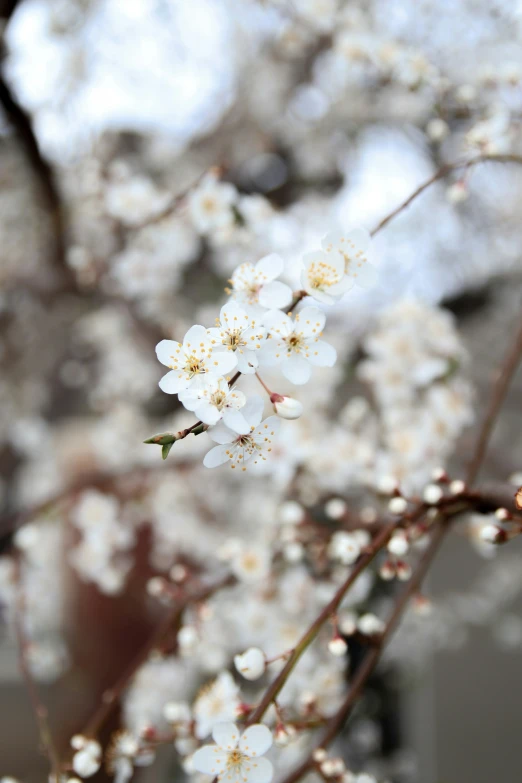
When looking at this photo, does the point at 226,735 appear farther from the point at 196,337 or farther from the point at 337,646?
the point at 196,337

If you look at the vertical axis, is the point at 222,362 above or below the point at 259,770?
above

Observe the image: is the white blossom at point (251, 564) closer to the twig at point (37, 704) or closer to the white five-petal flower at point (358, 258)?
the twig at point (37, 704)

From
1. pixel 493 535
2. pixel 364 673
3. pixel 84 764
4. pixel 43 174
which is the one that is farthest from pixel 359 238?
pixel 43 174

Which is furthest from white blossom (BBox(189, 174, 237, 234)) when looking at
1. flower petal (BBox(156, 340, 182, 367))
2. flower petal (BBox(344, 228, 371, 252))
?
flower petal (BBox(156, 340, 182, 367))

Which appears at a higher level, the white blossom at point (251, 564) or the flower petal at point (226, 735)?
the flower petal at point (226, 735)

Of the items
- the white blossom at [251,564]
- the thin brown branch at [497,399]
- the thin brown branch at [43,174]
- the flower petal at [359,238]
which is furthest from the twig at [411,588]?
the thin brown branch at [43,174]

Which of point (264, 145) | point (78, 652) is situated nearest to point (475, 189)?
point (264, 145)

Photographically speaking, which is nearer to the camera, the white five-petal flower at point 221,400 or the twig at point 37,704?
the white five-petal flower at point 221,400
